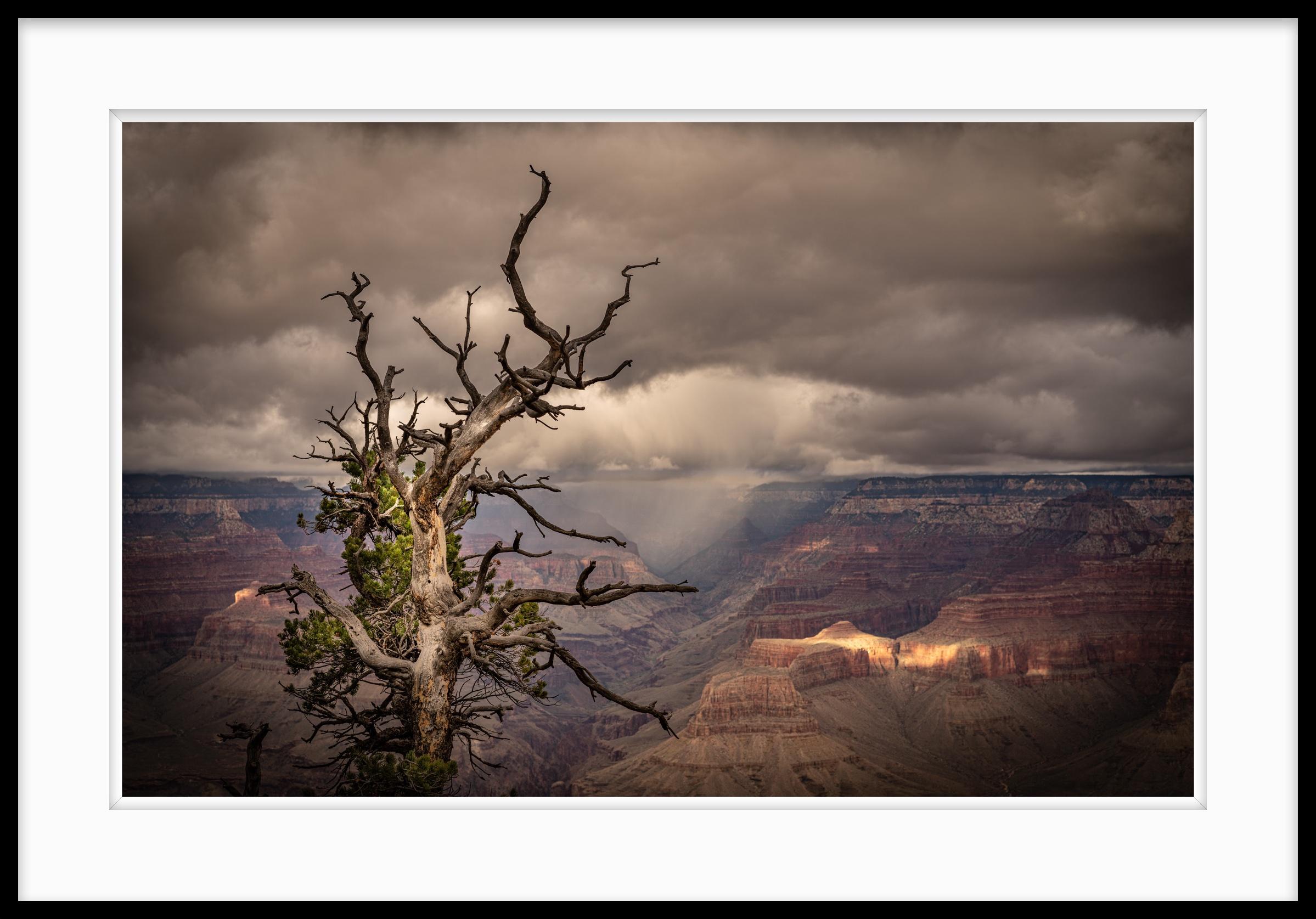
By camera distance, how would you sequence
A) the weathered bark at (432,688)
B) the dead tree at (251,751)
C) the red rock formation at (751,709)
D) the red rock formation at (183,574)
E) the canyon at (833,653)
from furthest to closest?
1. the red rock formation at (751,709)
2. the red rock formation at (183,574)
3. the canyon at (833,653)
4. the weathered bark at (432,688)
5. the dead tree at (251,751)

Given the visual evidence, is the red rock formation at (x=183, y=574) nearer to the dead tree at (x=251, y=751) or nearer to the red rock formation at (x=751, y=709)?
the red rock formation at (x=751, y=709)

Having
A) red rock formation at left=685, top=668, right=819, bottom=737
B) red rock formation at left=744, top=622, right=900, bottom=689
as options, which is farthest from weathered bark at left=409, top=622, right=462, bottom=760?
red rock formation at left=744, top=622, right=900, bottom=689

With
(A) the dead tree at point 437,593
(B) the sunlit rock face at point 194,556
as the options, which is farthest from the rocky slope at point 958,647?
(A) the dead tree at point 437,593

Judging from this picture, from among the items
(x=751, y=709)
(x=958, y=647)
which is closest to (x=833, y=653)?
(x=958, y=647)

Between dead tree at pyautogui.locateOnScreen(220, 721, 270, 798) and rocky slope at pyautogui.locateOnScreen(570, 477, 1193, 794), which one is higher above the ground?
dead tree at pyautogui.locateOnScreen(220, 721, 270, 798)

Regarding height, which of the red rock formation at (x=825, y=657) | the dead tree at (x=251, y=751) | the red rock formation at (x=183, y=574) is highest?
the dead tree at (x=251, y=751)

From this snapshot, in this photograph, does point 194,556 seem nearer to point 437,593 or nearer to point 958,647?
point 958,647

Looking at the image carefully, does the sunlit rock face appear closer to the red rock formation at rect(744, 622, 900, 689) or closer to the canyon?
the canyon
